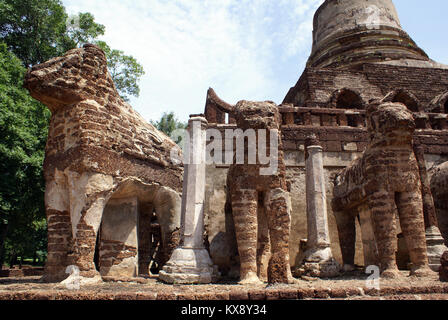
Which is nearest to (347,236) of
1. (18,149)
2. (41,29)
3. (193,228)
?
(193,228)

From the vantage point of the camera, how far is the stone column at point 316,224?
743 cm

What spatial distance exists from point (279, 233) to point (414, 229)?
2.62 meters

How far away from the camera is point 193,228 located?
21.5 ft

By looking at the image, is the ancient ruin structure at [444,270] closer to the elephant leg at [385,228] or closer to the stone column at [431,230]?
the elephant leg at [385,228]

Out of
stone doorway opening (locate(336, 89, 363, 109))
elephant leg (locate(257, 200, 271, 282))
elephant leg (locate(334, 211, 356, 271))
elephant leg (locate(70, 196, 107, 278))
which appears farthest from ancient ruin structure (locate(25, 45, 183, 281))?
stone doorway opening (locate(336, 89, 363, 109))

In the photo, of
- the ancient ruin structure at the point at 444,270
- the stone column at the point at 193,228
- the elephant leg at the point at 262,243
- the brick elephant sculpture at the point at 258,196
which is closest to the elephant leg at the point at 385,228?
the ancient ruin structure at the point at 444,270

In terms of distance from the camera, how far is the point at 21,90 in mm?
13250

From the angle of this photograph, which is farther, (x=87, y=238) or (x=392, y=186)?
(x=392, y=186)

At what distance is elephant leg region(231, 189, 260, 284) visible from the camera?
5871 mm

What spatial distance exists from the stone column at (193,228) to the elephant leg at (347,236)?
3.75m

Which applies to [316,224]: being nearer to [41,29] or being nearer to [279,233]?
[279,233]

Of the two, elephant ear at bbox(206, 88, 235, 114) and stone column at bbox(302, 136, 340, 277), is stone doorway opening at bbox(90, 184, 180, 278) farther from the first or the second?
elephant ear at bbox(206, 88, 235, 114)
